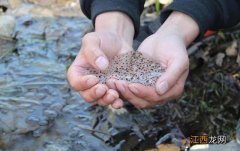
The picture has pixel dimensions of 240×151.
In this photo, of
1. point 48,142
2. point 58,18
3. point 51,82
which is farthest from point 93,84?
point 58,18

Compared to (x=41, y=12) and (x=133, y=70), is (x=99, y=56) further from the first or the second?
(x=41, y=12)

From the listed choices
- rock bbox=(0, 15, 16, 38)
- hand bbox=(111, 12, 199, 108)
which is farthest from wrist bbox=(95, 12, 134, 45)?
rock bbox=(0, 15, 16, 38)

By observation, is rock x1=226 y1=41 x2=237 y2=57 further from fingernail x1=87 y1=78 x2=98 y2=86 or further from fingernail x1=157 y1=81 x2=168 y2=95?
fingernail x1=87 y1=78 x2=98 y2=86

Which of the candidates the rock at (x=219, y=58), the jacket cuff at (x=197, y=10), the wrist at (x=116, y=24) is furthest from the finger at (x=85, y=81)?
the rock at (x=219, y=58)

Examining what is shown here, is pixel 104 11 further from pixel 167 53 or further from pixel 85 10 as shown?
pixel 167 53

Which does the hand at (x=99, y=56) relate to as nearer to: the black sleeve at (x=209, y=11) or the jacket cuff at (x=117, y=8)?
the jacket cuff at (x=117, y=8)

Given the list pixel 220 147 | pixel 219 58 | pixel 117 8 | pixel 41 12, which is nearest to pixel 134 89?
pixel 220 147
